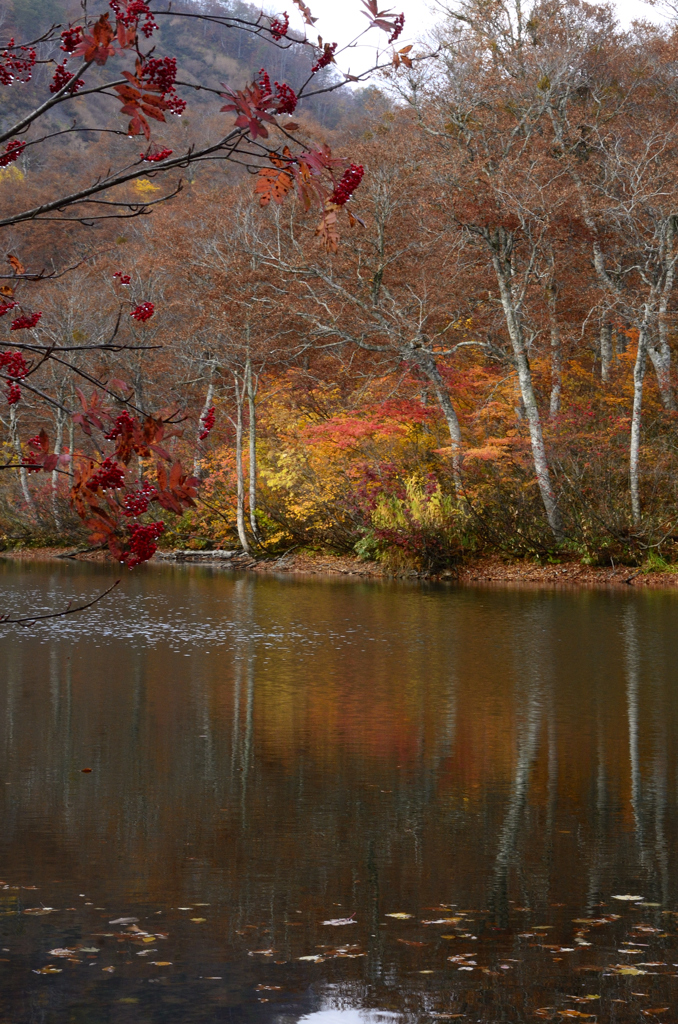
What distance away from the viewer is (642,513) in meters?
26.5

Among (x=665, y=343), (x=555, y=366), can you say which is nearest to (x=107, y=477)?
(x=665, y=343)

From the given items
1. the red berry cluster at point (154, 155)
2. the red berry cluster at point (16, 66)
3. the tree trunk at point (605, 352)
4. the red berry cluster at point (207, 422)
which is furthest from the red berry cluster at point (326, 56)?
the tree trunk at point (605, 352)

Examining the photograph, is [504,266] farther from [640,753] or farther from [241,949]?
[241,949]

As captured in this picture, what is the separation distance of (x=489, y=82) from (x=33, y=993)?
1073 inches

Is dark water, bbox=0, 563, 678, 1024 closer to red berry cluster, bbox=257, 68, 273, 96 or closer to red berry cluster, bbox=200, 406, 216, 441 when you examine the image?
red berry cluster, bbox=200, 406, 216, 441

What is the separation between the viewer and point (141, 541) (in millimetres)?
3674

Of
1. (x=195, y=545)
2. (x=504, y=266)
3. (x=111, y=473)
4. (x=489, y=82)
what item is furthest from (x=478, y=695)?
(x=195, y=545)

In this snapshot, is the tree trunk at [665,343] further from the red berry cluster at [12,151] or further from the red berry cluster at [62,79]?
the red berry cluster at [62,79]

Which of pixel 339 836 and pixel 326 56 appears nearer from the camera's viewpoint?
pixel 326 56

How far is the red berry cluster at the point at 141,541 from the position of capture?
144 inches

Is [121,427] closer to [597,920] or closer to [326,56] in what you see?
[326,56]

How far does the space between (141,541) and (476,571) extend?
24.2 m

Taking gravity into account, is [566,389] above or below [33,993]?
above

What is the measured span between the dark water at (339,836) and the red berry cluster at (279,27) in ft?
10.2
